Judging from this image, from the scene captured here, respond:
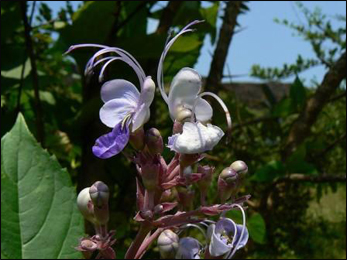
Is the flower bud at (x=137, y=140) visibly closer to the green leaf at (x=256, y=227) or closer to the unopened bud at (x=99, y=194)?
the unopened bud at (x=99, y=194)

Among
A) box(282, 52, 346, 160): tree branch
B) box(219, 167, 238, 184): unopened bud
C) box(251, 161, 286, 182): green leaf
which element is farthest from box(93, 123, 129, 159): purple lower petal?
box(282, 52, 346, 160): tree branch

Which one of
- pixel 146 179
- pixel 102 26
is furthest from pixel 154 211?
pixel 102 26

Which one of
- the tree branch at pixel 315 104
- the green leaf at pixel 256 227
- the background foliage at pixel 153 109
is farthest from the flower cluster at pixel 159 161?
the tree branch at pixel 315 104

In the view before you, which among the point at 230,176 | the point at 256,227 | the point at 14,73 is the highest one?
the point at 230,176

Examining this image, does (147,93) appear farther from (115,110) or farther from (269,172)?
(269,172)

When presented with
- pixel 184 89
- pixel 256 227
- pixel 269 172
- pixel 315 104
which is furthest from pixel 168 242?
pixel 315 104
